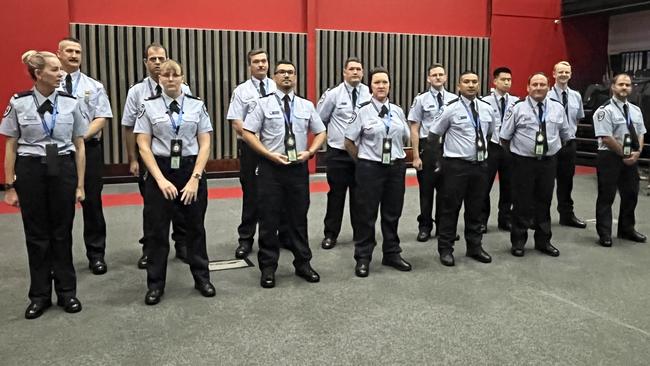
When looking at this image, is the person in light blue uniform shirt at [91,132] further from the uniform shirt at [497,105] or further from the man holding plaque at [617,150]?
the man holding plaque at [617,150]

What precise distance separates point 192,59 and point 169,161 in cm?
507

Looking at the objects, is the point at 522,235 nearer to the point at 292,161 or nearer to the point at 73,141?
the point at 292,161

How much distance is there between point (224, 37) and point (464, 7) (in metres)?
4.11

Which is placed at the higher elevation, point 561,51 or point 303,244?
point 561,51

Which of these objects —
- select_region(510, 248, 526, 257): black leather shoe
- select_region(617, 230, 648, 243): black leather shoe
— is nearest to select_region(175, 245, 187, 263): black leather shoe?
select_region(510, 248, 526, 257): black leather shoe

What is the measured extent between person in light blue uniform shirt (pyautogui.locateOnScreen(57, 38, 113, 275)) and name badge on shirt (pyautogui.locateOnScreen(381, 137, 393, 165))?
1990 mm

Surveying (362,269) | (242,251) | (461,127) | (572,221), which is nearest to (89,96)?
(242,251)

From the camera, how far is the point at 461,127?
4.35 metres

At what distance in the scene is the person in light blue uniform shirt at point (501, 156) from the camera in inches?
217

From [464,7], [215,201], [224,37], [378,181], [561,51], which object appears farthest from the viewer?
[561,51]

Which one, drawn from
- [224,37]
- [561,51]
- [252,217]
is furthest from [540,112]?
[561,51]

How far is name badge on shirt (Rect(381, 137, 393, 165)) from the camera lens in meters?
4.10

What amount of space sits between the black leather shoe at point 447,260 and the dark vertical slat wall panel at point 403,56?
4.66 m

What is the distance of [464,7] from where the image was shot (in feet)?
32.2
